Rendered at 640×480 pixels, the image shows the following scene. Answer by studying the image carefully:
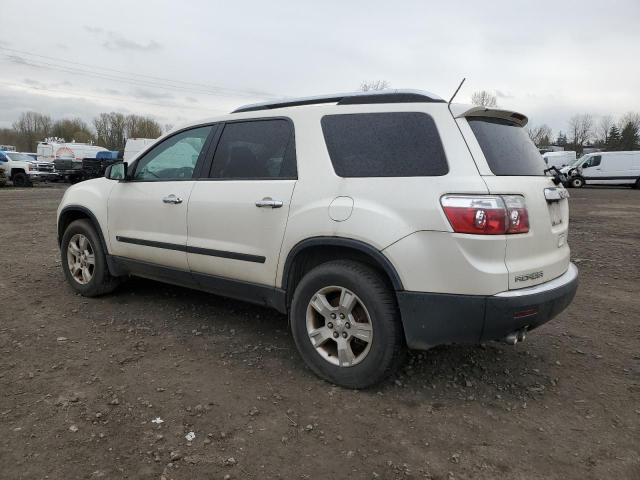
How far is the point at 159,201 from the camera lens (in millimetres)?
4059

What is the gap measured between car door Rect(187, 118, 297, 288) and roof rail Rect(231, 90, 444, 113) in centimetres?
21

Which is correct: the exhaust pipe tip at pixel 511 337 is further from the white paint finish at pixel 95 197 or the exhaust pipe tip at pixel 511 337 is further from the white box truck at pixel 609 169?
the white box truck at pixel 609 169

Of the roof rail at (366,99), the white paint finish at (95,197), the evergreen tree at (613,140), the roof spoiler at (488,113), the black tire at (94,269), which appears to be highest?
the evergreen tree at (613,140)

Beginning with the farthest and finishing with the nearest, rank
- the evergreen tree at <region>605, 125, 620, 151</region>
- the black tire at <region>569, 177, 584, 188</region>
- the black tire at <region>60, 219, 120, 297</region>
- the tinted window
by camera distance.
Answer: the evergreen tree at <region>605, 125, 620, 151</region>, the black tire at <region>569, 177, 584, 188</region>, the black tire at <region>60, 219, 120, 297</region>, the tinted window

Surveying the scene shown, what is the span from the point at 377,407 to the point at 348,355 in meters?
0.35

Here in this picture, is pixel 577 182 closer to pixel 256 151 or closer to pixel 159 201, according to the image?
pixel 256 151

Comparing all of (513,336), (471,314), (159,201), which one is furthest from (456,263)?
(159,201)

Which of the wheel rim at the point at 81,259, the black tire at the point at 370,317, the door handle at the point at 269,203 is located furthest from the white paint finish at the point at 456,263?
the wheel rim at the point at 81,259

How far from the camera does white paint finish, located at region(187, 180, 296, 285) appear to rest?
3.30 metres

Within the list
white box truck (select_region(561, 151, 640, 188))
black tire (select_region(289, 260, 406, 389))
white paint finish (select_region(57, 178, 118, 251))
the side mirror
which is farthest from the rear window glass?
white box truck (select_region(561, 151, 640, 188))

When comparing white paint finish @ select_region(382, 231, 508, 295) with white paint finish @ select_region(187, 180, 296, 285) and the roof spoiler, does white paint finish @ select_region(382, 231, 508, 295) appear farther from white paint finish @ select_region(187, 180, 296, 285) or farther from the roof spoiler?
white paint finish @ select_region(187, 180, 296, 285)

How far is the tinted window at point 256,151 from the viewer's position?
3.40 metres

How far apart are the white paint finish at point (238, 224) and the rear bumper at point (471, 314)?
1.01 meters

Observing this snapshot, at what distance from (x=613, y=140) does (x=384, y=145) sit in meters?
80.4
